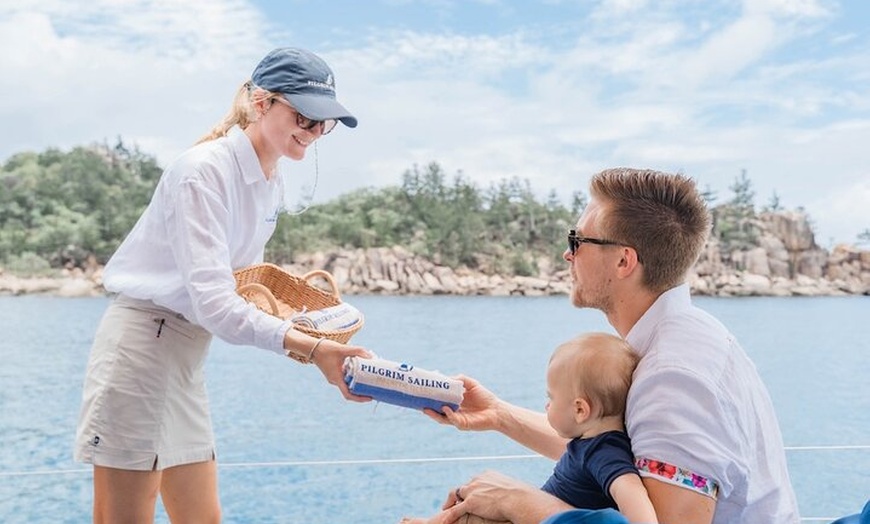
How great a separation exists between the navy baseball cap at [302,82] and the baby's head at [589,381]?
0.72 metres

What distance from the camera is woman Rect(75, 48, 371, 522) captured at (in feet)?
5.57

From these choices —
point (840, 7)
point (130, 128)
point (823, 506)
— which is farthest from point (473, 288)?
point (823, 506)

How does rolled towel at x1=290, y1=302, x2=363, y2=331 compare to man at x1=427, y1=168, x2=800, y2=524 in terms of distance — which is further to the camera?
rolled towel at x1=290, y1=302, x2=363, y2=331

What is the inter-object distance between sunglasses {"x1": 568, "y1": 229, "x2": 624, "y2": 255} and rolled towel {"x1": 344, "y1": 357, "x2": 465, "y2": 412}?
0.29 metres

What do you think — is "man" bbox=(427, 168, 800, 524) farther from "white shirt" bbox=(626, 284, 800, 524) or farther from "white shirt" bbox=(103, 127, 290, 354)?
"white shirt" bbox=(103, 127, 290, 354)

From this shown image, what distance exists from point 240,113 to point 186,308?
0.38 meters

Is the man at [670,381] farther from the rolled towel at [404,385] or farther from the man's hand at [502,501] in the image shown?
the rolled towel at [404,385]

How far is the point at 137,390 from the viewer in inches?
70.4

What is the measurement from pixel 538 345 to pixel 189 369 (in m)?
15.1

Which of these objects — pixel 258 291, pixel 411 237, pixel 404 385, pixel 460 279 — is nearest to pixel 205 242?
pixel 258 291

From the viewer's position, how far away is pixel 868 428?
12.0 meters

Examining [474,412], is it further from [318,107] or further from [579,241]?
[318,107]

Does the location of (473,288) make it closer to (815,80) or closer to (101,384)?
(815,80)

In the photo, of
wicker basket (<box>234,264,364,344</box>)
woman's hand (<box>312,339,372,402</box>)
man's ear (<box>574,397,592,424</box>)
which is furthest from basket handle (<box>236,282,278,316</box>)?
man's ear (<box>574,397,592,424</box>)
